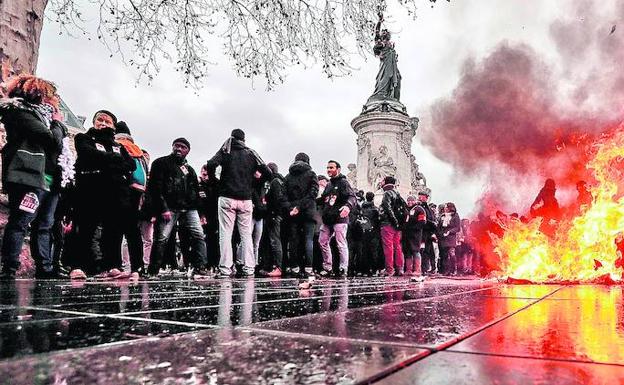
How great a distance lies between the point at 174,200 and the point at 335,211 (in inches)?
128

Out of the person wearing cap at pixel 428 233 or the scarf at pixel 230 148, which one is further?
the person wearing cap at pixel 428 233

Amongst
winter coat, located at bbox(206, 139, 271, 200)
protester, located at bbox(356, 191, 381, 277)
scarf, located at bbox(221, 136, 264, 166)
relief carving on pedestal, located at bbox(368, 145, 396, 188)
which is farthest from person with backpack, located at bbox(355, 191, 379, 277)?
relief carving on pedestal, located at bbox(368, 145, 396, 188)

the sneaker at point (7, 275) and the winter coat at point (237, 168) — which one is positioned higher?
the winter coat at point (237, 168)

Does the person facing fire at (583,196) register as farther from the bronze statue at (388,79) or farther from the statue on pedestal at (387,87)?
the bronze statue at (388,79)

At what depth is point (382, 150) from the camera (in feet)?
70.7

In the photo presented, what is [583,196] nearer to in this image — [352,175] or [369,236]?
[369,236]

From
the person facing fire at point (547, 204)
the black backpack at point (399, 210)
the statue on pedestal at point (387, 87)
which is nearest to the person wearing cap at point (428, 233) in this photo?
the black backpack at point (399, 210)

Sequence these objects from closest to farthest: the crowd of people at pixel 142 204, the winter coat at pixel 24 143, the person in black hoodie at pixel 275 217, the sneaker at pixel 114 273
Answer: the winter coat at pixel 24 143 < the crowd of people at pixel 142 204 < the sneaker at pixel 114 273 < the person in black hoodie at pixel 275 217

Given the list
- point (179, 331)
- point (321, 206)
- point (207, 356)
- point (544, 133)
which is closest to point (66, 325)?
point (179, 331)

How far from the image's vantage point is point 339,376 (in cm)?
83

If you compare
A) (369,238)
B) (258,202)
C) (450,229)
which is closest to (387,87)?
(450,229)

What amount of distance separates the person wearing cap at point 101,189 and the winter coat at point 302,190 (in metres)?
3.41

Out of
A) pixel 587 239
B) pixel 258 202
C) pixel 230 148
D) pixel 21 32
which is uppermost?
pixel 21 32

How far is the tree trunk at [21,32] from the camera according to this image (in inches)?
268
